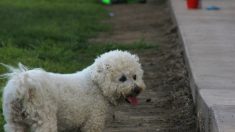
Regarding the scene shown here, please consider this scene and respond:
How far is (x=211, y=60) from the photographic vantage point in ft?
36.8

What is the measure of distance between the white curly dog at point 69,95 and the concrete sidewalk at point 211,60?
0.88 m

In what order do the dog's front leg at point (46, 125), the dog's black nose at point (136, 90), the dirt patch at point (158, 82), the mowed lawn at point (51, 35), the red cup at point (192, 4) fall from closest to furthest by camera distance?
the dog's front leg at point (46, 125)
the dog's black nose at point (136, 90)
the dirt patch at point (158, 82)
the mowed lawn at point (51, 35)
the red cup at point (192, 4)

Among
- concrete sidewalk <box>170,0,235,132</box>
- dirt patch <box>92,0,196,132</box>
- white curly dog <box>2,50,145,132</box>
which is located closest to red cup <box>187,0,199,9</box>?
concrete sidewalk <box>170,0,235,132</box>

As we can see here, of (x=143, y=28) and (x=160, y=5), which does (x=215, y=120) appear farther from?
(x=160, y=5)

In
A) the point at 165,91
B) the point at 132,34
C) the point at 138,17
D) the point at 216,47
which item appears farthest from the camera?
the point at 138,17

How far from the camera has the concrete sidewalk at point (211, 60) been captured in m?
7.90

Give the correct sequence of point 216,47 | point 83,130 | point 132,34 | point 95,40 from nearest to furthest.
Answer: point 83,130 < point 216,47 < point 95,40 < point 132,34

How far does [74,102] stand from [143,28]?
11.3m

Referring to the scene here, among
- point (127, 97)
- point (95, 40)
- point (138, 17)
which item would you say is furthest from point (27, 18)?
point (127, 97)

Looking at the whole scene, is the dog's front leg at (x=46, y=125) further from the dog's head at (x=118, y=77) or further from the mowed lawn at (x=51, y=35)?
the mowed lawn at (x=51, y=35)

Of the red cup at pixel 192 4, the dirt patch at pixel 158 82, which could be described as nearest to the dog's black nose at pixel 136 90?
the dirt patch at pixel 158 82

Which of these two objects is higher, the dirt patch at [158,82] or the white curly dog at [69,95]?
the white curly dog at [69,95]

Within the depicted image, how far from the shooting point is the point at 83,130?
24.3 ft

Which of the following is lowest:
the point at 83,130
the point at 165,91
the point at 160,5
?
the point at 160,5
